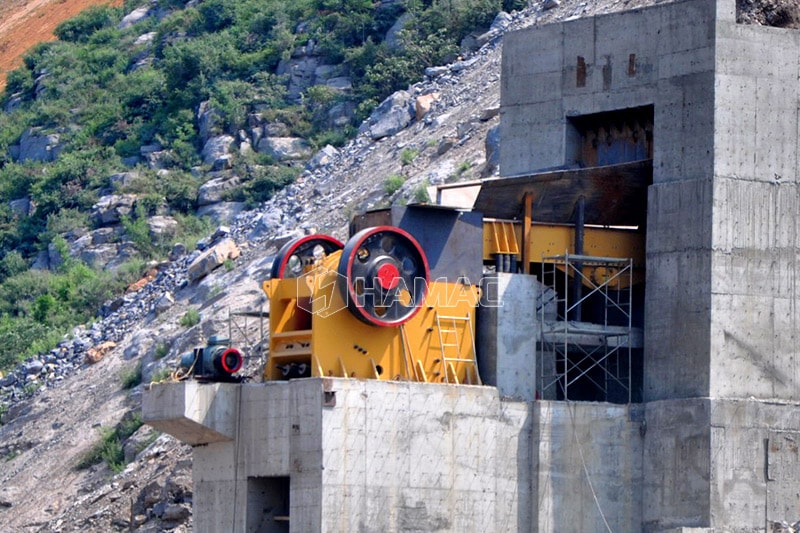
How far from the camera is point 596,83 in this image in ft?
161

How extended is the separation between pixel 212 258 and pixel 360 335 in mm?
27536

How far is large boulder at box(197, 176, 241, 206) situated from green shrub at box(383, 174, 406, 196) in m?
16.5

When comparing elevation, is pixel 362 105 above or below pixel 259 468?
above

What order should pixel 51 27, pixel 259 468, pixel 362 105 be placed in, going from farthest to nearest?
pixel 51 27 < pixel 362 105 < pixel 259 468

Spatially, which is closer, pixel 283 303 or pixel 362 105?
pixel 283 303

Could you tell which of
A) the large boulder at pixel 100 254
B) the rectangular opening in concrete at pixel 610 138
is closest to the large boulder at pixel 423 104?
the large boulder at pixel 100 254

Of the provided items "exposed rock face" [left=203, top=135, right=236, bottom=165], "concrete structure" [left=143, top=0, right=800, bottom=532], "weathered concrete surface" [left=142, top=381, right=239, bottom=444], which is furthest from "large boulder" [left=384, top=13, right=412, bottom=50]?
"weathered concrete surface" [left=142, top=381, right=239, bottom=444]

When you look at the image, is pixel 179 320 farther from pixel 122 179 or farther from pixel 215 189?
pixel 122 179

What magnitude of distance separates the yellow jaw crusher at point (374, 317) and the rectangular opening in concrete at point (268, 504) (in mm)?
2371

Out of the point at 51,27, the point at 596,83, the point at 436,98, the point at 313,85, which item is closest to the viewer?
the point at 596,83

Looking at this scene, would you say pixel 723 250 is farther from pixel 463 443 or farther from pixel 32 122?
pixel 32 122

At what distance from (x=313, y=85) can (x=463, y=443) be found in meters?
48.7

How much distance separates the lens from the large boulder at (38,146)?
99.6 meters

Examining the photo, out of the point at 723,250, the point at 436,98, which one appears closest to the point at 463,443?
the point at 723,250
